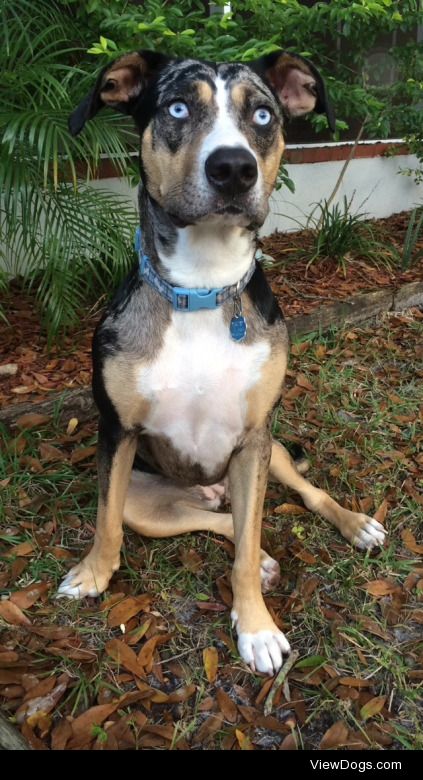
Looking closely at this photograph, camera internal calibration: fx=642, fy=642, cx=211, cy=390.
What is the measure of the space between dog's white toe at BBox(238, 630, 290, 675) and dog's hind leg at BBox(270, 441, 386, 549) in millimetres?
678

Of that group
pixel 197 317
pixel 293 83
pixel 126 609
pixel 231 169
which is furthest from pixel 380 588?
pixel 293 83

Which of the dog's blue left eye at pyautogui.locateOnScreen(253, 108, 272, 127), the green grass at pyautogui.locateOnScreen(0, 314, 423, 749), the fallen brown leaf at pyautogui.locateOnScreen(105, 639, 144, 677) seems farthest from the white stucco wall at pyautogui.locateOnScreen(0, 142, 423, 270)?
the fallen brown leaf at pyautogui.locateOnScreen(105, 639, 144, 677)

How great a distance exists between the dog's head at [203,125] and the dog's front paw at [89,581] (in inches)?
52.4

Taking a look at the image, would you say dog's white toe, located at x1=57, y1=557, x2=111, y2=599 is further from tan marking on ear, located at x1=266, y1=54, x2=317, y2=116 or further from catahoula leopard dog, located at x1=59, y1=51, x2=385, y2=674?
tan marking on ear, located at x1=266, y1=54, x2=317, y2=116

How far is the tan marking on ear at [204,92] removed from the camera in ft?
6.43

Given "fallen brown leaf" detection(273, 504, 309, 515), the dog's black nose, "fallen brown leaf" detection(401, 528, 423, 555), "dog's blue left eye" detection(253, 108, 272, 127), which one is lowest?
"fallen brown leaf" detection(273, 504, 309, 515)

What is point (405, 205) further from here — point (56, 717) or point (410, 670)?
point (56, 717)

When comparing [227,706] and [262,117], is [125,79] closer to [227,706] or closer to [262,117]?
[262,117]

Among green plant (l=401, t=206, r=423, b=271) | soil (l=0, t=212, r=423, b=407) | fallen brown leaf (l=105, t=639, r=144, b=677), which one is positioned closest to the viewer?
fallen brown leaf (l=105, t=639, r=144, b=677)

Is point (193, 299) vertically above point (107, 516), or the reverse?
point (193, 299)

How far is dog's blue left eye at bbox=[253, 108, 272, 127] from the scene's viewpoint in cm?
205

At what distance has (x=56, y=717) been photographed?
6.53 feet

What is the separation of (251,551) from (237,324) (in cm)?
81

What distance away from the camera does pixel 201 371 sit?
2.18 meters
